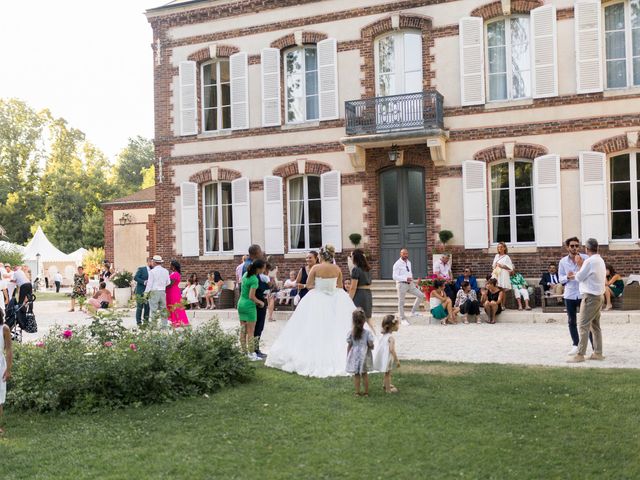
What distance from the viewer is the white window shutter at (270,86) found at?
66.7 feet

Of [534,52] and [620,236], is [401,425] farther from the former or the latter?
[534,52]

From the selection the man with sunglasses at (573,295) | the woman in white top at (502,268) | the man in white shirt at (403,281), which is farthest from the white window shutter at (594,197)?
the man with sunglasses at (573,295)

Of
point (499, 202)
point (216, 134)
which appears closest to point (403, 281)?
point (499, 202)

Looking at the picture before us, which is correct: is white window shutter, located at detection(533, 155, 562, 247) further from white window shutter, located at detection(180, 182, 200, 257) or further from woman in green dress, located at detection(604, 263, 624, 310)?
white window shutter, located at detection(180, 182, 200, 257)

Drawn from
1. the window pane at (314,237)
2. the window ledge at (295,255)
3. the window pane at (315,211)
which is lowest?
the window ledge at (295,255)

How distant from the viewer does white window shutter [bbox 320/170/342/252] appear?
1945cm

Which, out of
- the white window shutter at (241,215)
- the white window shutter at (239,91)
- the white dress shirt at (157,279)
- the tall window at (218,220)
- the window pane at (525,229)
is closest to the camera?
the white dress shirt at (157,279)

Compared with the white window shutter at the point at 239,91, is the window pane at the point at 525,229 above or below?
below

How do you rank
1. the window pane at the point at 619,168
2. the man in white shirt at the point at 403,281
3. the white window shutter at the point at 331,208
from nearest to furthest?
the man in white shirt at the point at 403,281
the window pane at the point at 619,168
the white window shutter at the point at 331,208

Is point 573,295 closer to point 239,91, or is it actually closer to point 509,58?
point 509,58

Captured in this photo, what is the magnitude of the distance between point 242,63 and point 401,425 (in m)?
16.1

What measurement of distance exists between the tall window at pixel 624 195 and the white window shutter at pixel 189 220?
456 inches

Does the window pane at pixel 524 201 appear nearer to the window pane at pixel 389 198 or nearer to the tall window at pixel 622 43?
the tall window at pixel 622 43

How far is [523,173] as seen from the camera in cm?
1772
